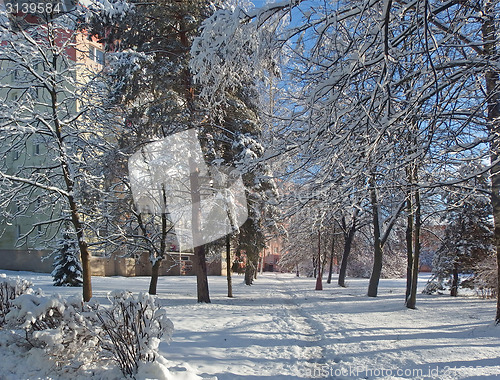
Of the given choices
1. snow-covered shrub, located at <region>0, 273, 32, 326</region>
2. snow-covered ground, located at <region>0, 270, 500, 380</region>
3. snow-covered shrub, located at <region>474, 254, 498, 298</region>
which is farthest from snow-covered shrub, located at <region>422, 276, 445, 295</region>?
snow-covered shrub, located at <region>0, 273, 32, 326</region>

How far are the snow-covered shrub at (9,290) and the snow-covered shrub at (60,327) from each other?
2.74ft

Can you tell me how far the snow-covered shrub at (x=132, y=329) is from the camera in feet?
12.5

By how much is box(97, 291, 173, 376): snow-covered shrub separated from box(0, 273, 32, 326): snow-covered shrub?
6.97 feet

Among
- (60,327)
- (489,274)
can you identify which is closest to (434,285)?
(489,274)

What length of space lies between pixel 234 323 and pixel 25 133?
280 inches

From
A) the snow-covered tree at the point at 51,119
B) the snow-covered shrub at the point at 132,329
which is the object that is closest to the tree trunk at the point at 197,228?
the snow-covered tree at the point at 51,119

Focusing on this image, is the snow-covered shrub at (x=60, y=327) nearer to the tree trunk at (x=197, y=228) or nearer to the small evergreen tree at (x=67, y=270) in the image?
the tree trunk at (x=197, y=228)

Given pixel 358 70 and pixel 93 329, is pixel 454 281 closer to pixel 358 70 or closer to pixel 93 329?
pixel 358 70

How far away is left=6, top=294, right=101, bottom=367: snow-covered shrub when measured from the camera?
3.98m

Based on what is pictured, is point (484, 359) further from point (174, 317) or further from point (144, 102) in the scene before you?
point (144, 102)

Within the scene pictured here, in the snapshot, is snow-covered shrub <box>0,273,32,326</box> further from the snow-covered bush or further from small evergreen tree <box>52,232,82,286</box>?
small evergreen tree <box>52,232,82,286</box>

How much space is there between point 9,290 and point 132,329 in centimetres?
288

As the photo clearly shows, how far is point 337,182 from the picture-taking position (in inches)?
216

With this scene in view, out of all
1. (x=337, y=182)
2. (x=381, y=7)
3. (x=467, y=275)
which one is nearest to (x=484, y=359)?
(x=337, y=182)
